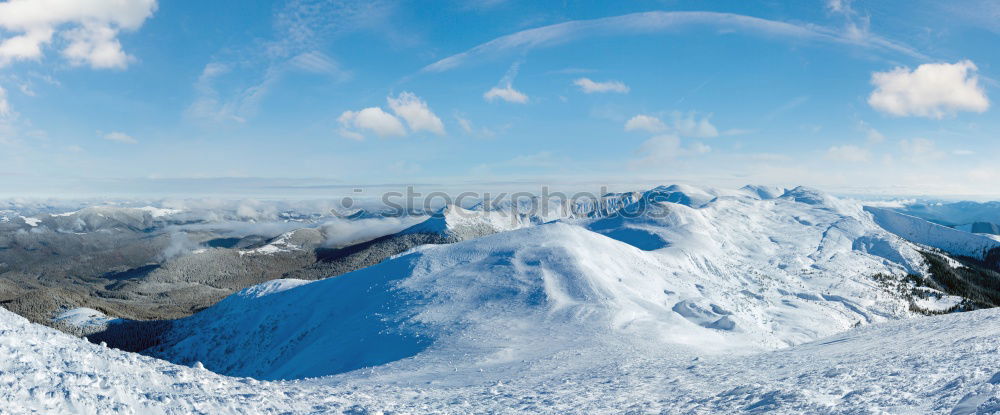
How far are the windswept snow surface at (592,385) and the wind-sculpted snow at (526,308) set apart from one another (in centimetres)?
808

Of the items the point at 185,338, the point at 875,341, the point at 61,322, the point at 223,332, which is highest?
the point at 875,341

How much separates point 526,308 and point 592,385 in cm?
1949

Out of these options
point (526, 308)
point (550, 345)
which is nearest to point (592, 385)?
point (550, 345)

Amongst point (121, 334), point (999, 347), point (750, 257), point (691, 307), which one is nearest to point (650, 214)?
point (750, 257)

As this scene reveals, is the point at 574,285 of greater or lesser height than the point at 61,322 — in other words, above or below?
above

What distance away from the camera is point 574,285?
1711 inches

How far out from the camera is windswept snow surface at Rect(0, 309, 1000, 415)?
11422mm

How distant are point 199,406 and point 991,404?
18269 millimetres

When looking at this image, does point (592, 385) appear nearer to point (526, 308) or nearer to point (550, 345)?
point (550, 345)

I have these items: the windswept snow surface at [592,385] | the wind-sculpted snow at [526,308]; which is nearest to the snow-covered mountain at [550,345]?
the windswept snow surface at [592,385]

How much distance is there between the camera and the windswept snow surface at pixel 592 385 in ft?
37.5

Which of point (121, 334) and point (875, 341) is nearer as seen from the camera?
point (875, 341)

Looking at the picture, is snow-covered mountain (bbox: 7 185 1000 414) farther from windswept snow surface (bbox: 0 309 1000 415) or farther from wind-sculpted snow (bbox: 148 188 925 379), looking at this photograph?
wind-sculpted snow (bbox: 148 188 925 379)

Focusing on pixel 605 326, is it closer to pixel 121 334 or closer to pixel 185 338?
pixel 185 338
